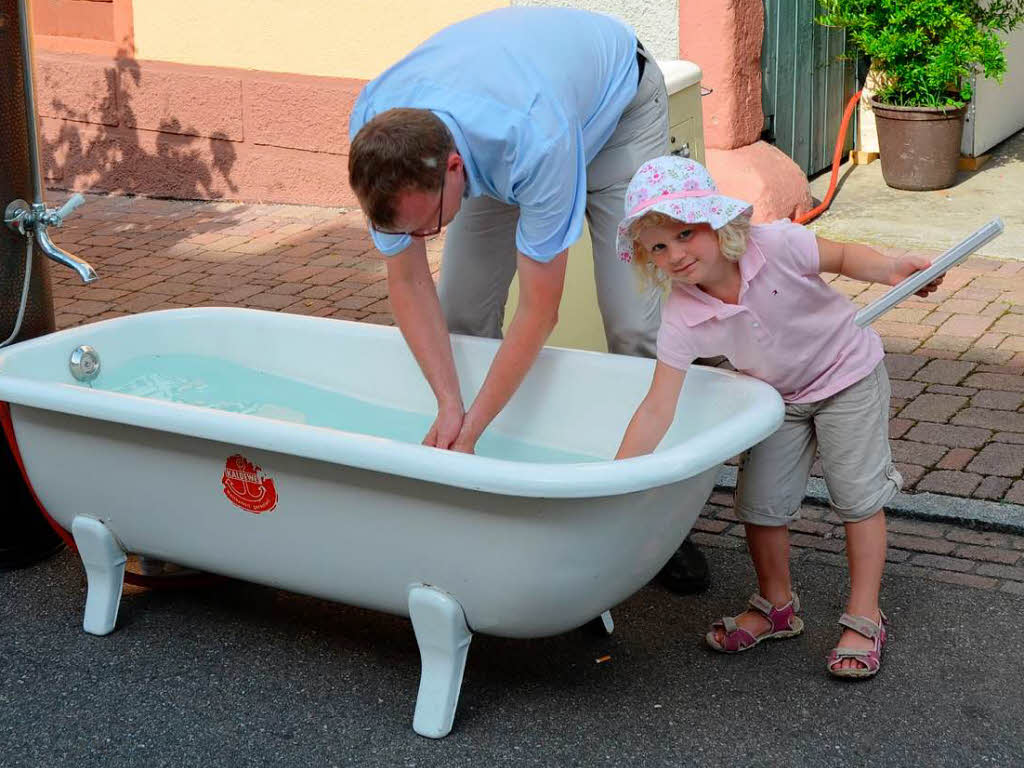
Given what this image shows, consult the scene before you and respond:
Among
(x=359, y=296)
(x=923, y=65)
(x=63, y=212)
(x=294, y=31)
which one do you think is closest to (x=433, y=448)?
(x=63, y=212)

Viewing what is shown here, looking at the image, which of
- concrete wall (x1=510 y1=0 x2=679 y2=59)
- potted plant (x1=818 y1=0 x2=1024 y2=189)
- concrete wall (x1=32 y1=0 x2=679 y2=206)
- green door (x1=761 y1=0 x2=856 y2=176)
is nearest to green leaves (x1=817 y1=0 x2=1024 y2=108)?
potted plant (x1=818 y1=0 x2=1024 y2=189)

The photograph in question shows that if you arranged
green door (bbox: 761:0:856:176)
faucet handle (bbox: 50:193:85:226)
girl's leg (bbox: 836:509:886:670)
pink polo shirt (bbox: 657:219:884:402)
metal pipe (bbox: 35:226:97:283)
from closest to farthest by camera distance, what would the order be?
pink polo shirt (bbox: 657:219:884:402)
girl's leg (bbox: 836:509:886:670)
metal pipe (bbox: 35:226:97:283)
faucet handle (bbox: 50:193:85:226)
green door (bbox: 761:0:856:176)

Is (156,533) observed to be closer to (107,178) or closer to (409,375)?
(409,375)

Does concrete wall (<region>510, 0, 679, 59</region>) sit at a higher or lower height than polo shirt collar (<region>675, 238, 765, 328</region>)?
higher

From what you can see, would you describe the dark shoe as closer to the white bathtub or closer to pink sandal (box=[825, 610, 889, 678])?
the white bathtub

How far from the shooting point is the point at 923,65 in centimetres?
611

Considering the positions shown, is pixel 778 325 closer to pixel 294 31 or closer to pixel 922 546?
pixel 922 546

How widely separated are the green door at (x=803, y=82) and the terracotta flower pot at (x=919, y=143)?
0.91 feet

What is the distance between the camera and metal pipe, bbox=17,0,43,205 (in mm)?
3396

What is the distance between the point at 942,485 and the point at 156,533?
6.27 feet

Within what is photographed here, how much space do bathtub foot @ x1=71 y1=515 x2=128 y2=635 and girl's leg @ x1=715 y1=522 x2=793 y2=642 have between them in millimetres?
→ 1306

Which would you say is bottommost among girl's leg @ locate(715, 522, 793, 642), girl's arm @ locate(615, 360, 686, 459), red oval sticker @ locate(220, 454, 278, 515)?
girl's leg @ locate(715, 522, 793, 642)

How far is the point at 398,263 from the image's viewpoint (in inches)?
120

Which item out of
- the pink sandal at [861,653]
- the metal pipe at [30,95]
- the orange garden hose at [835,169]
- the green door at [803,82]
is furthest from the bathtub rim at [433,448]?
the green door at [803,82]
